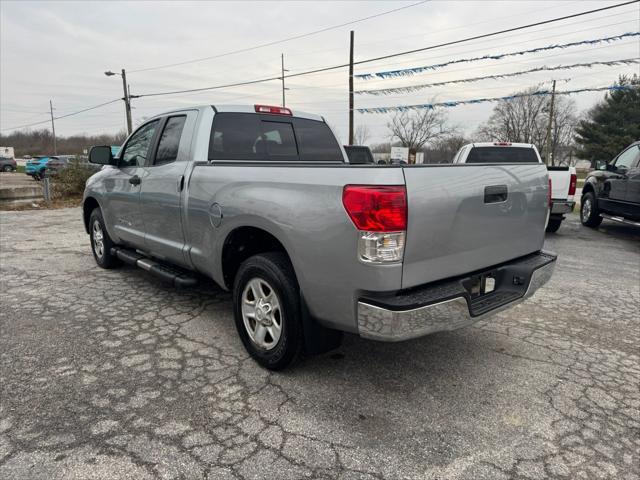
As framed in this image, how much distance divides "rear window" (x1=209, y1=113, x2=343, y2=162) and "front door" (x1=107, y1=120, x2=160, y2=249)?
1050 mm

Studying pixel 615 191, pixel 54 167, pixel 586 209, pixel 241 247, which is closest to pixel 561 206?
pixel 615 191

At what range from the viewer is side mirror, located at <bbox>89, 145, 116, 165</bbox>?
5.05 m

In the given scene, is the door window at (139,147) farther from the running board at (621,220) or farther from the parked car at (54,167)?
the parked car at (54,167)

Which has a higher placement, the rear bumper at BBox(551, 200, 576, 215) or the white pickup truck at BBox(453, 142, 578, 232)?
the white pickup truck at BBox(453, 142, 578, 232)

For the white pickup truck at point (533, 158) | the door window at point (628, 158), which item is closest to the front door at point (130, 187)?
the white pickup truck at point (533, 158)

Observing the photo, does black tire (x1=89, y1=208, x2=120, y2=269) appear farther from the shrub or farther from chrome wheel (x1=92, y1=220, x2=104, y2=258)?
the shrub

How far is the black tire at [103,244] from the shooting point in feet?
18.4

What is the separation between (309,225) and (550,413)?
1848 millimetres

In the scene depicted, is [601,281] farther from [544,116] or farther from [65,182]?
[544,116]

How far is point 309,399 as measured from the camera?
2.76 meters

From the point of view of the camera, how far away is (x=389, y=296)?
2.40m

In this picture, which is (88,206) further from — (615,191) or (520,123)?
(520,123)

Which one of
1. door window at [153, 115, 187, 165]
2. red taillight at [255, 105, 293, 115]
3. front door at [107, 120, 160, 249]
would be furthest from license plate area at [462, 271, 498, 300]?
front door at [107, 120, 160, 249]

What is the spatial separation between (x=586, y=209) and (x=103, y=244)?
35.1ft
